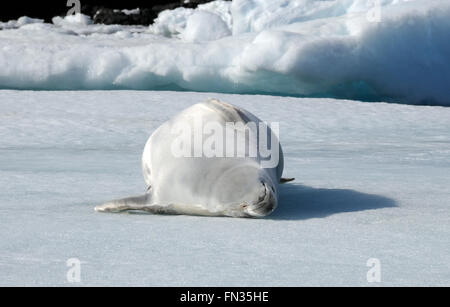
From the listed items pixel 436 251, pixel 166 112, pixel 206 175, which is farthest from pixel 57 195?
pixel 166 112

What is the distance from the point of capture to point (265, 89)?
933 centimetres

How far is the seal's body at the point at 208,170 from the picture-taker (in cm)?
238

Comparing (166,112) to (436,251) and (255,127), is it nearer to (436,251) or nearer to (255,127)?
(255,127)

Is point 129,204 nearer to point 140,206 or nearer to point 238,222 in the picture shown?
point 140,206

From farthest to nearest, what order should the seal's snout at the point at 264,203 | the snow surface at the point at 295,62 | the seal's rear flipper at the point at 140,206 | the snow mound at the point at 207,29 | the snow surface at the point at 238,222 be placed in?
the snow mound at the point at 207,29, the snow surface at the point at 295,62, the seal's rear flipper at the point at 140,206, the seal's snout at the point at 264,203, the snow surface at the point at 238,222

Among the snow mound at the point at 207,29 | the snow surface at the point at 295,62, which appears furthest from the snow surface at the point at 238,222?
the snow mound at the point at 207,29

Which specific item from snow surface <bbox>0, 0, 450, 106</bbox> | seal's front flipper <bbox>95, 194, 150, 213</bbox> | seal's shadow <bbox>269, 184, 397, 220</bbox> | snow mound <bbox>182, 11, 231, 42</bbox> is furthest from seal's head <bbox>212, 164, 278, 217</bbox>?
snow mound <bbox>182, 11, 231, 42</bbox>

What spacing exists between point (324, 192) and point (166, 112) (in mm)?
3847

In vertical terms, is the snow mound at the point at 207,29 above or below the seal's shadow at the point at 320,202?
above

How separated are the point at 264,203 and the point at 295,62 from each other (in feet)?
20.8

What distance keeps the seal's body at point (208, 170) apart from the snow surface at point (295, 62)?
5888 millimetres

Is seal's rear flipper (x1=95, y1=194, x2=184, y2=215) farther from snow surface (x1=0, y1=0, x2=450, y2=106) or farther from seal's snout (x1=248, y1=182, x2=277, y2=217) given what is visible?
snow surface (x1=0, y1=0, x2=450, y2=106)

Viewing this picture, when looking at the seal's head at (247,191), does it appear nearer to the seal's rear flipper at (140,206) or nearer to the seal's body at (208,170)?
the seal's body at (208,170)

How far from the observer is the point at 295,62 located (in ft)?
28.0
